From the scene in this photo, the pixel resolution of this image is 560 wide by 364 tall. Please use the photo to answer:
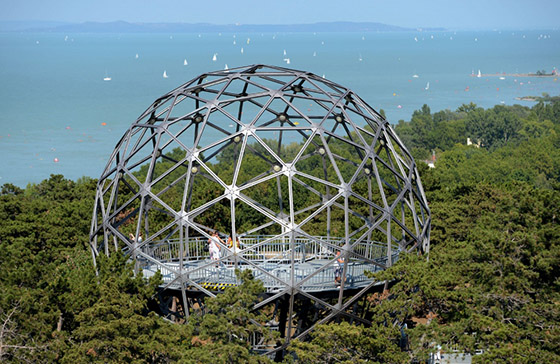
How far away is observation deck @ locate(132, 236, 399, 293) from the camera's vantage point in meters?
21.3

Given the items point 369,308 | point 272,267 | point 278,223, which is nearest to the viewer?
point 369,308

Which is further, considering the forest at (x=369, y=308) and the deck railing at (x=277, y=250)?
the deck railing at (x=277, y=250)

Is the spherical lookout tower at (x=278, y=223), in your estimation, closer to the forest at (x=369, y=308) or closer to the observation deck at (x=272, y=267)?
the observation deck at (x=272, y=267)

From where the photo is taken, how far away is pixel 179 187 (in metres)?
60.2

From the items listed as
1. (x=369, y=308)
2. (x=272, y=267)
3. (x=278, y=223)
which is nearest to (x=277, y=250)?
(x=272, y=267)

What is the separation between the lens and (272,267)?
2428 centimetres

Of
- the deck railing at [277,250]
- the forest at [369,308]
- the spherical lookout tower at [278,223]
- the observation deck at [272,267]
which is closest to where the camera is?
the forest at [369,308]

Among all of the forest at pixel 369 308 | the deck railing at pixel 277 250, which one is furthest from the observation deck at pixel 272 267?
the forest at pixel 369 308

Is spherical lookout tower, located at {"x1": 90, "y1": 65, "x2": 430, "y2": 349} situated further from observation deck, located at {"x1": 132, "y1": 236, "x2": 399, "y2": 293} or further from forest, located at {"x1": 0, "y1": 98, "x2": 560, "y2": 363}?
forest, located at {"x1": 0, "y1": 98, "x2": 560, "y2": 363}

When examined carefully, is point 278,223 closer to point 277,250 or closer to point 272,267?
point 272,267

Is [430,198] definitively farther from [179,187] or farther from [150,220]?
[179,187]

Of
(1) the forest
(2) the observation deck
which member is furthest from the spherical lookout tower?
(1) the forest

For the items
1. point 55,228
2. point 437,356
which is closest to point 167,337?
point 437,356

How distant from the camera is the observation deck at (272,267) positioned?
21.3m
